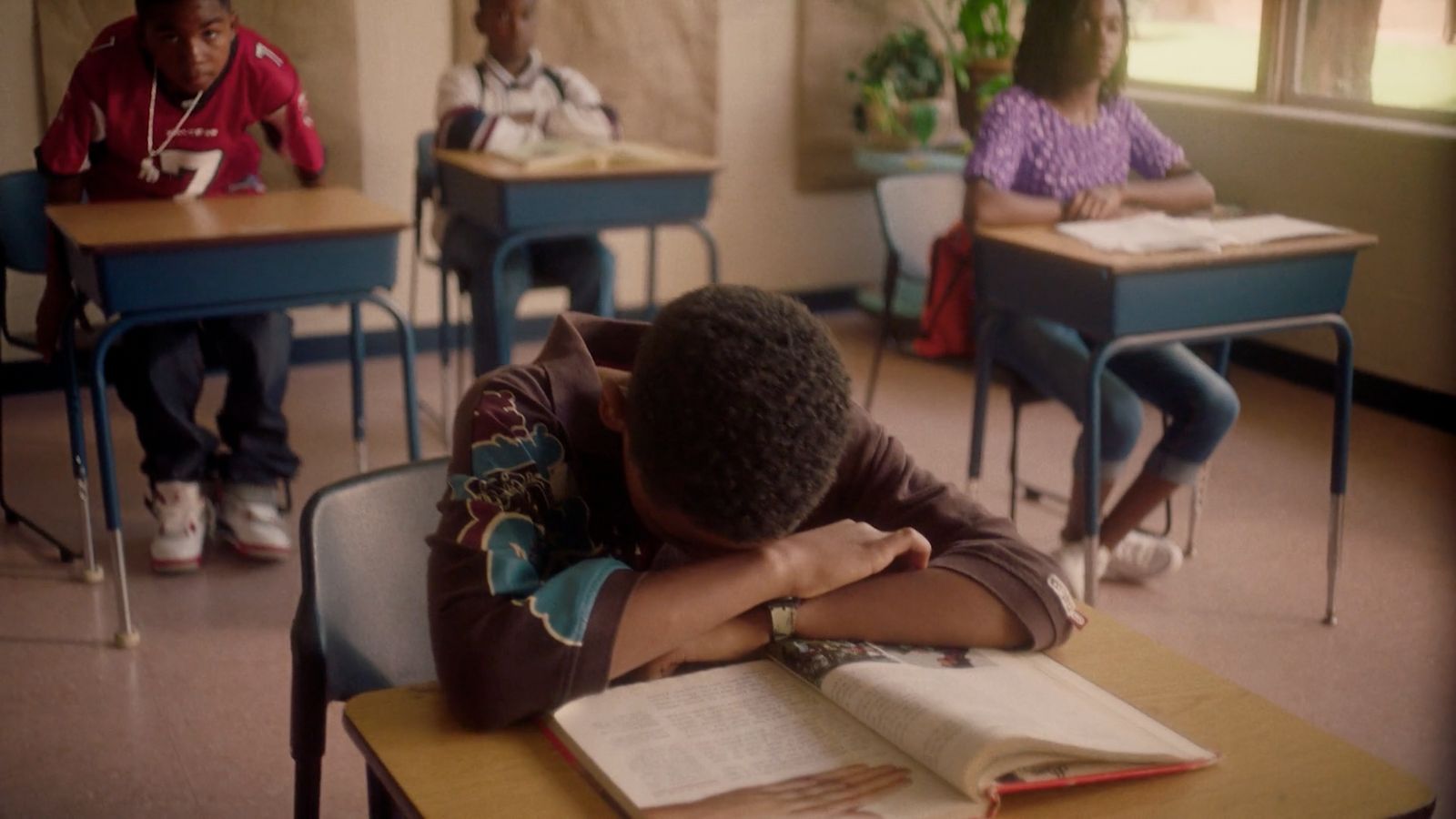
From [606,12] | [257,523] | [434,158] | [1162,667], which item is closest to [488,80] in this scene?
[434,158]

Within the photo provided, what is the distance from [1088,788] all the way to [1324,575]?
2.37 m

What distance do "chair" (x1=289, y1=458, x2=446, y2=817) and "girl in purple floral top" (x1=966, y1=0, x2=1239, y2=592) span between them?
59.2 inches

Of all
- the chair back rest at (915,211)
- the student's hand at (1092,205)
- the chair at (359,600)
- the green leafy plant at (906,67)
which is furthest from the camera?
the green leafy plant at (906,67)

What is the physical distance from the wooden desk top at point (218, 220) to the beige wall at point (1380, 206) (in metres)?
2.84

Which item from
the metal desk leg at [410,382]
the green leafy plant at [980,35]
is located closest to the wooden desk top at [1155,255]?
the metal desk leg at [410,382]

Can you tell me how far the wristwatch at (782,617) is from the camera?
110 cm

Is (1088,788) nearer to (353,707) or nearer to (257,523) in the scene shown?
(353,707)

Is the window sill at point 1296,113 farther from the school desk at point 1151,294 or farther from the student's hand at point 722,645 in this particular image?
the student's hand at point 722,645

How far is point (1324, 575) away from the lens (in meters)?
3.06

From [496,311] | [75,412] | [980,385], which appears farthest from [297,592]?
[980,385]

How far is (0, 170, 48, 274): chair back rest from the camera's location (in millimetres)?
2963

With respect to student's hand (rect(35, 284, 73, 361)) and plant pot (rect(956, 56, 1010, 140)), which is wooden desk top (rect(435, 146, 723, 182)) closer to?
student's hand (rect(35, 284, 73, 361))

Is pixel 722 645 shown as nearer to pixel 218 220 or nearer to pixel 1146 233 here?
pixel 1146 233

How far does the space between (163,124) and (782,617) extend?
2357mm
